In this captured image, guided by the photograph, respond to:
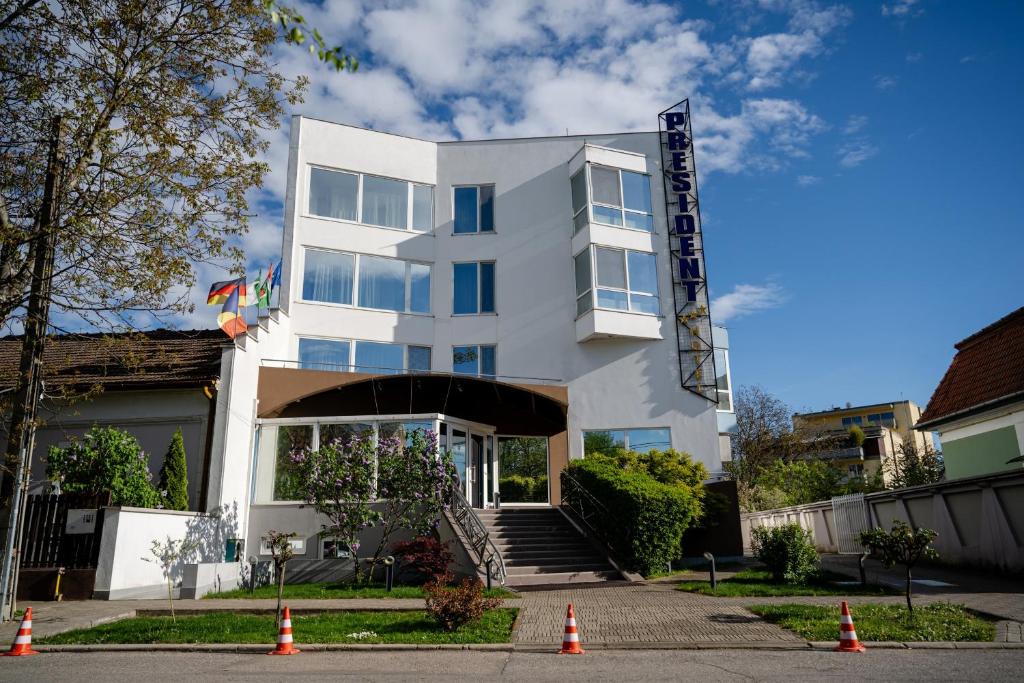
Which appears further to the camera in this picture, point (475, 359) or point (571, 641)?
point (475, 359)

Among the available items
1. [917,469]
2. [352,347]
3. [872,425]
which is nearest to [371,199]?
[352,347]

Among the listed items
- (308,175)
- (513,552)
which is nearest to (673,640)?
(513,552)

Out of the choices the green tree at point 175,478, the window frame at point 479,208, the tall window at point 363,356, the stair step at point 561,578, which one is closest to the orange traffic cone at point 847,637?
the stair step at point 561,578

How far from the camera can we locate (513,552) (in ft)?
57.7

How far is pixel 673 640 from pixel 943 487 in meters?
11.3

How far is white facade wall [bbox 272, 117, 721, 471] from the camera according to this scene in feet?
79.7

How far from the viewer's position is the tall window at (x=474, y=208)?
26547mm

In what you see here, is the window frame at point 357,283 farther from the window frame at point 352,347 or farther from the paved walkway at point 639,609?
the paved walkway at point 639,609

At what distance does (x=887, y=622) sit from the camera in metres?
10.5

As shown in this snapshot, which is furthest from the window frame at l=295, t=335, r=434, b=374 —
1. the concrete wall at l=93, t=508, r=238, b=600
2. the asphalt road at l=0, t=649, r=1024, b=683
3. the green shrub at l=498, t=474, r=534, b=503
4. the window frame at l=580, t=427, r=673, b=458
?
the asphalt road at l=0, t=649, r=1024, b=683

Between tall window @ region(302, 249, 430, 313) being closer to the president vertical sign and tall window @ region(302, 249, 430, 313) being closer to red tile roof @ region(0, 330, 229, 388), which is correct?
red tile roof @ region(0, 330, 229, 388)

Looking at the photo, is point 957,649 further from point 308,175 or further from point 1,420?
point 308,175

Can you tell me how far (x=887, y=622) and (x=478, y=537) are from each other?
8.85 meters

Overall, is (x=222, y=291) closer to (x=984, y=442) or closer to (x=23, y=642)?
(x=23, y=642)
